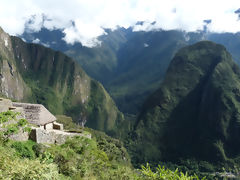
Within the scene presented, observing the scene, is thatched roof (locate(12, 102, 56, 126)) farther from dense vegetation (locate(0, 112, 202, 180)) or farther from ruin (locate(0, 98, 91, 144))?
dense vegetation (locate(0, 112, 202, 180))

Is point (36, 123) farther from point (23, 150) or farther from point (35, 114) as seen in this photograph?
point (23, 150)

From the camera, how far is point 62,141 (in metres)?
30.7

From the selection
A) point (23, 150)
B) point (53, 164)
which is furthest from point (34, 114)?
point (53, 164)

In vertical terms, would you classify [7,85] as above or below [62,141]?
above

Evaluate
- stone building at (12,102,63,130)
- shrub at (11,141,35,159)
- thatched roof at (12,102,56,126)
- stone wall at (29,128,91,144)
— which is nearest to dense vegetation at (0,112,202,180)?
shrub at (11,141,35,159)

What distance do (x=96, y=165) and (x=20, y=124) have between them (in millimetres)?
9347

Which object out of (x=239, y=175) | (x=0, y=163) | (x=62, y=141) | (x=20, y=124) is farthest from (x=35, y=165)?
(x=239, y=175)

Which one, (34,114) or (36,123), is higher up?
(34,114)

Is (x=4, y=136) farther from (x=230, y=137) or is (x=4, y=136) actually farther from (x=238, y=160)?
(x=230, y=137)

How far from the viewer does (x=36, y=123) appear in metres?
30.5

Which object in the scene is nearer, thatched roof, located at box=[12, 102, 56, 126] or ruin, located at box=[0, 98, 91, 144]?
ruin, located at box=[0, 98, 91, 144]

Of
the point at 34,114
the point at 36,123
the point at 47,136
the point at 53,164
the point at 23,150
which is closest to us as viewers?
the point at 53,164

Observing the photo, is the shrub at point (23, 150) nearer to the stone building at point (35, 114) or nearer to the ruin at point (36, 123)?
the ruin at point (36, 123)

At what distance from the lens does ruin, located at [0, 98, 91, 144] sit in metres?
26.1
